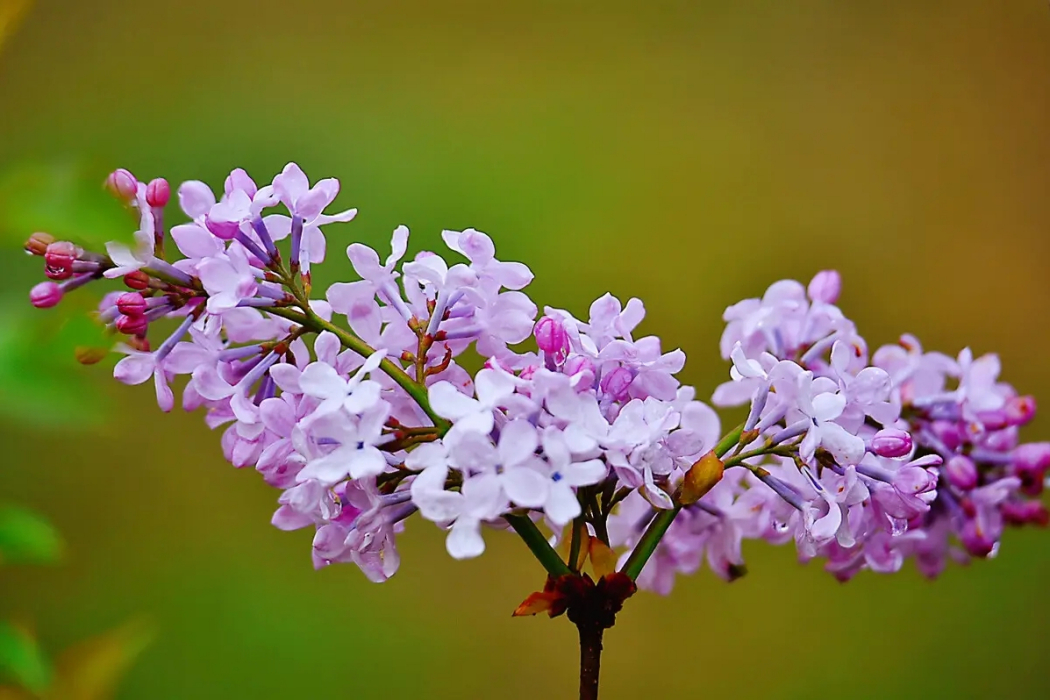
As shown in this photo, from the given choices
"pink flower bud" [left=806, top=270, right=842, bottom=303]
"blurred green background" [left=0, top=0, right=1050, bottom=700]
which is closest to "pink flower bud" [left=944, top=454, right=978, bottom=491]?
"pink flower bud" [left=806, top=270, right=842, bottom=303]

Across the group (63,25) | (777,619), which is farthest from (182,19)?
(777,619)

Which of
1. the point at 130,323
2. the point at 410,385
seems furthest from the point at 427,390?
the point at 130,323

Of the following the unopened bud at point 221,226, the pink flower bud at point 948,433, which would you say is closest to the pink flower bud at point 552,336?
the unopened bud at point 221,226

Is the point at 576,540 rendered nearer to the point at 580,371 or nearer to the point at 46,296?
the point at 580,371

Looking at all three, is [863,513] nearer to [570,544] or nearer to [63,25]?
[570,544]

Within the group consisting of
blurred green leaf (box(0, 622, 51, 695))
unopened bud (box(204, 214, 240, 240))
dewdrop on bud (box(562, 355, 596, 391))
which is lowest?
blurred green leaf (box(0, 622, 51, 695))

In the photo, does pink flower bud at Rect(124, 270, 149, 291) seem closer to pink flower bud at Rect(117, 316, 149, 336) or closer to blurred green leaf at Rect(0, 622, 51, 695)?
pink flower bud at Rect(117, 316, 149, 336)

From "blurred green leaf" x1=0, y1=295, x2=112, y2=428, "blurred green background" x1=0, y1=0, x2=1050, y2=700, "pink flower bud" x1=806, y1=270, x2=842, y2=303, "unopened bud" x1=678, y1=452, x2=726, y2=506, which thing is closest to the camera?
"blurred green leaf" x1=0, y1=295, x2=112, y2=428
